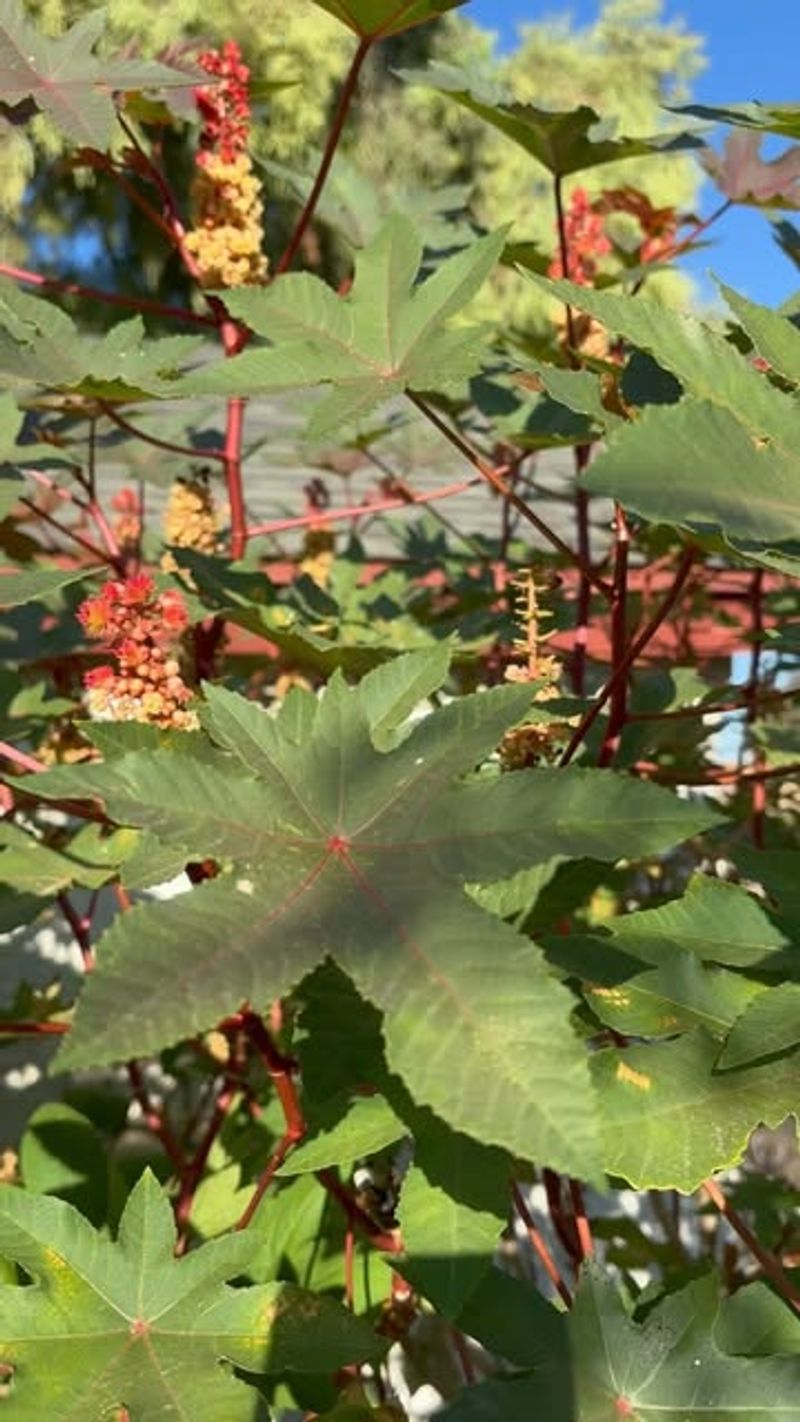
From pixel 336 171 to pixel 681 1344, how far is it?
1541mm

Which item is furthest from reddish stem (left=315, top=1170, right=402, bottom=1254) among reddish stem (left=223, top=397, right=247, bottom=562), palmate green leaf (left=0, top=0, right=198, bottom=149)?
palmate green leaf (left=0, top=0, right=198, bottom=149)

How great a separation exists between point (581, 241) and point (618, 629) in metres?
0.79

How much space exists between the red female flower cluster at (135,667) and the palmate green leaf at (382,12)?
2.11ft

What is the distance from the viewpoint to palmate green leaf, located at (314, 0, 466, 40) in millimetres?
1301

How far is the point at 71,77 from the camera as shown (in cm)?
132

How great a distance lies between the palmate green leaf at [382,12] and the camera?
1.30 metres

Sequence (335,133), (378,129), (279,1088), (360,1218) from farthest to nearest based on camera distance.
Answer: (378,129), (335,133), (360,1218), (279,1088)

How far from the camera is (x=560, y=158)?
151cm

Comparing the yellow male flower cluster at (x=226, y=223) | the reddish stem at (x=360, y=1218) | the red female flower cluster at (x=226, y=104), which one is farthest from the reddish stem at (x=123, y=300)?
the reddish stem at (x=360, y=1218)

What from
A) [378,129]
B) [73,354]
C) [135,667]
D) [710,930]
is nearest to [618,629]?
[710,930]

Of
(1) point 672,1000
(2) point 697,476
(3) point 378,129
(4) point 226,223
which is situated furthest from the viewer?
(3) point 378,129

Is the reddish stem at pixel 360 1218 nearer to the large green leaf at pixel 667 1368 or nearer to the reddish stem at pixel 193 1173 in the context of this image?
the reddish stem at pixel 193 1173

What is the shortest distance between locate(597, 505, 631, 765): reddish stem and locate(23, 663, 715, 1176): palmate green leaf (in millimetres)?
222

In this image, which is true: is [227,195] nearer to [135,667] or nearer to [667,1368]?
[135,667]
